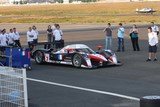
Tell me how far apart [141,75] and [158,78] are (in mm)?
1126

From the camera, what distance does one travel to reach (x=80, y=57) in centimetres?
2134

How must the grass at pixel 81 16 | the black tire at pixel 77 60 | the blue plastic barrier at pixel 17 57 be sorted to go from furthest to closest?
the grass at pixel 81 16 < the black tire at pixel 77 60 < the blue plastic barrier at pixel 17 57

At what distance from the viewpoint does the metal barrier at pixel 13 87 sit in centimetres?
1025

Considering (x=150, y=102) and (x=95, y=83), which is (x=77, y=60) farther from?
(x=150, y=102)

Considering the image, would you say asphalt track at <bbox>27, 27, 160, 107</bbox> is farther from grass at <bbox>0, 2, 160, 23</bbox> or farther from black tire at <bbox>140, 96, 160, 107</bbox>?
grass at <bbox>0, 2, 160, 23</bbox>

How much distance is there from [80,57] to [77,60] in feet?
1.09

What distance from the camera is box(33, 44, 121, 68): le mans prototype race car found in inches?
835

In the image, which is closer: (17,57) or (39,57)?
(17,57)

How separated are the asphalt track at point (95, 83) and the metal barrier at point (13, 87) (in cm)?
203

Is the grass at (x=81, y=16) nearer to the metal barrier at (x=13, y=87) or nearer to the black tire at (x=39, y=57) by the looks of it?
the black tire at (x=39, y=57)

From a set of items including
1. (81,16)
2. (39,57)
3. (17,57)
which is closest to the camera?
(17,57)

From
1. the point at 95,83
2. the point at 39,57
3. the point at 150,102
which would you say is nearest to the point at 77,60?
the point at 39,57

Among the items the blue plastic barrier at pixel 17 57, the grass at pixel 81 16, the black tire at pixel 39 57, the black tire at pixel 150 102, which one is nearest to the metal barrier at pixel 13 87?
the black tire at pixel 150 102

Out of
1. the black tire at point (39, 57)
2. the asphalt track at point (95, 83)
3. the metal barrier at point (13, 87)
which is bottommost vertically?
the asphalt track at point (95, 83)
